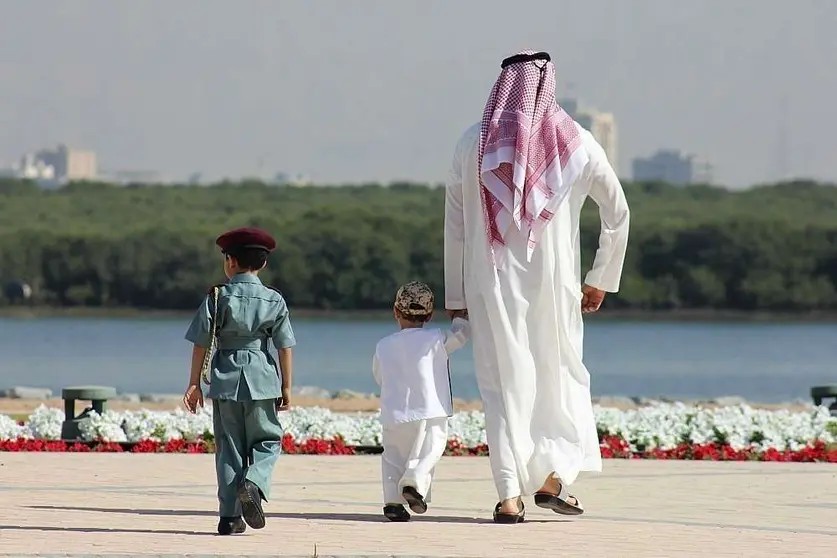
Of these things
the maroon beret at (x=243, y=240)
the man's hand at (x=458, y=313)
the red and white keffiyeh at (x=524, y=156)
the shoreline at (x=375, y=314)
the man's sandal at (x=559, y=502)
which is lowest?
the shoreline at (x=375, y=314)

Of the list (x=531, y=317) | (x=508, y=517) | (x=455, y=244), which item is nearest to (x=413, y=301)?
(x=455, y=244)

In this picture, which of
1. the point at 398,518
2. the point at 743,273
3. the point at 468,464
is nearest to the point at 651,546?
the point at 398,518

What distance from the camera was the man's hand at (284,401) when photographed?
26.4ft

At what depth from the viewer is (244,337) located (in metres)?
8.05

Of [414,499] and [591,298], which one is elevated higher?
[591,298]

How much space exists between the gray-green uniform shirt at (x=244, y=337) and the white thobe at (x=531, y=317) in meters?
0.91

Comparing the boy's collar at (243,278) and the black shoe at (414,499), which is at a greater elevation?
the boy's collar at (243,278)

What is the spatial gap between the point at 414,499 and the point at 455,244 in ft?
3.95

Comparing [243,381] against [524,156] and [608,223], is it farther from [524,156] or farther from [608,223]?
[608,223]

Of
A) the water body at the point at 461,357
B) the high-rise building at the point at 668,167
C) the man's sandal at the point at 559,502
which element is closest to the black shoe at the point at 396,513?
the man's sandal at the point at 559,502

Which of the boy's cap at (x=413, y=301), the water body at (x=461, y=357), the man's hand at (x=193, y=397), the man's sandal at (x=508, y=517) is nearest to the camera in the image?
the man's hand at (x=193, y=397)

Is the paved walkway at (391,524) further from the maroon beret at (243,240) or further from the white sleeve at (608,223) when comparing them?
the maroon beret at (243,240)

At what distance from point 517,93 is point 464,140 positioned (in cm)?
35

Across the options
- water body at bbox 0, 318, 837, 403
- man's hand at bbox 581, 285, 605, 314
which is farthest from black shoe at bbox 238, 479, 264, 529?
water body at bbox 0, 318, 837, 403
